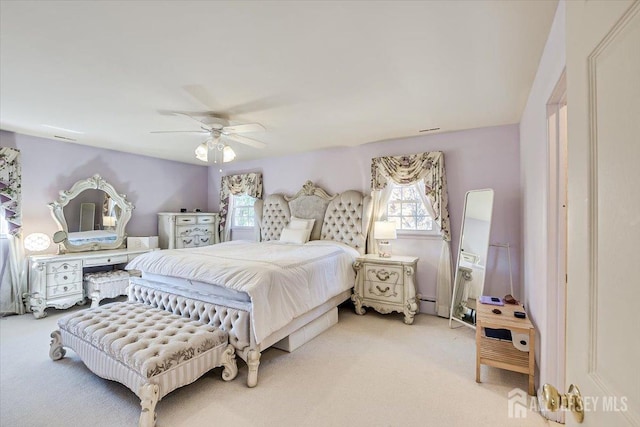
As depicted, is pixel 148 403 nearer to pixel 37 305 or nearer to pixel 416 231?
pixel 37 305

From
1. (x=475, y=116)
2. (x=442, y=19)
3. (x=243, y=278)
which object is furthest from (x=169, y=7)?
(x=475, y=116)

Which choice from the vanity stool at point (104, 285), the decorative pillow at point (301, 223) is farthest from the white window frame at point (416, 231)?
the vanity stool at point (104, 285)

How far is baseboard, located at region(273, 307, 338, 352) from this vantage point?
2941 mm

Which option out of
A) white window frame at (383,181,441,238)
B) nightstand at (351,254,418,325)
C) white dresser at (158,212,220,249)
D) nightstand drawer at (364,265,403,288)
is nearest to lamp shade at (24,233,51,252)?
white dresser at (158,212,220,249)

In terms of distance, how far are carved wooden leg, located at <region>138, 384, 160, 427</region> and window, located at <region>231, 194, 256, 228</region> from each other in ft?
14.0

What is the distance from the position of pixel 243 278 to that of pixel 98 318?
1372mm

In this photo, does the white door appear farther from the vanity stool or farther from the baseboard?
the vanity stool

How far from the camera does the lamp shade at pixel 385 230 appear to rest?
3979 millimetres

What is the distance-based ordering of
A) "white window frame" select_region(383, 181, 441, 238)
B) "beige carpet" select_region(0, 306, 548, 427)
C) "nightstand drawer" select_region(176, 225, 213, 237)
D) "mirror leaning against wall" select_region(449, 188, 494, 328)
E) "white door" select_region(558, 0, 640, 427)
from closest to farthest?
"white door" select_region(558, 0, 640, 427) < "beige carpet" select_region(0, 306, 548, 427) < "mirror leaning against wall" select_region(449, 188, 494, 328) < "white window frame" select_region(383, 181, 441, 238) < "nightstand drawer" select_region(176, 225, 213, 237)

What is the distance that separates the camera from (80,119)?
10.9ft

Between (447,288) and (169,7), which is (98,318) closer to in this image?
(169,7)

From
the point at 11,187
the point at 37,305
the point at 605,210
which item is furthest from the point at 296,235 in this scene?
the point at 605,210

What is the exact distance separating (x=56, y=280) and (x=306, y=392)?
3987mm

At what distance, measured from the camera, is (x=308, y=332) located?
3.17m
